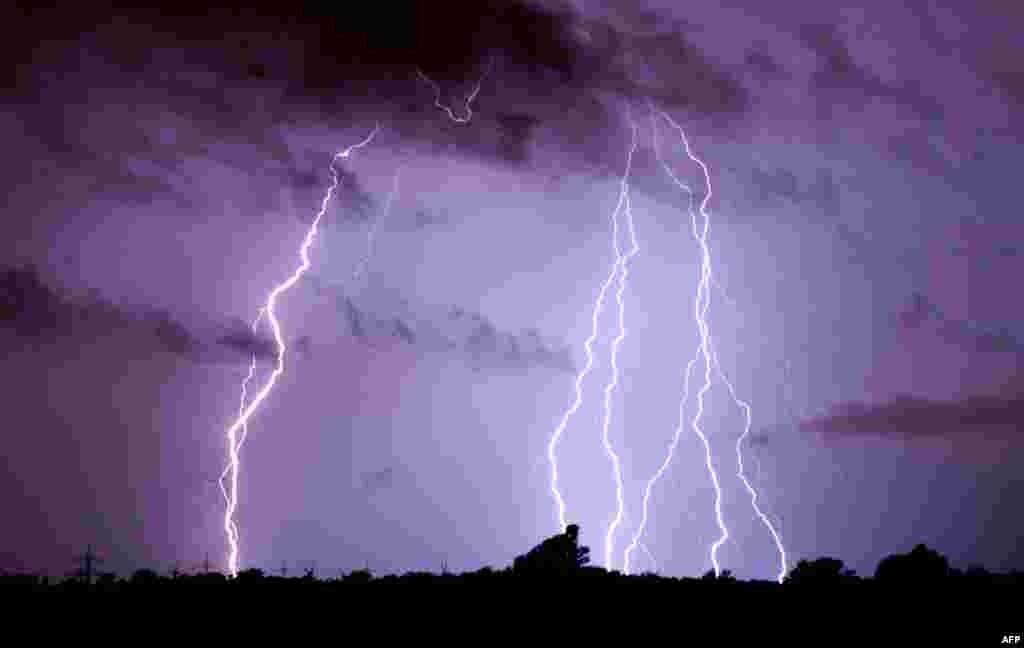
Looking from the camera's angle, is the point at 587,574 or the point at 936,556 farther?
the point at 936,556

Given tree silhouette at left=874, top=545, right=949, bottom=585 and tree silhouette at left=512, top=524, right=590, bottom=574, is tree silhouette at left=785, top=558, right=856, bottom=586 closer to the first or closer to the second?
tree silhouette at left=874, top=545, right=949, bottom=585

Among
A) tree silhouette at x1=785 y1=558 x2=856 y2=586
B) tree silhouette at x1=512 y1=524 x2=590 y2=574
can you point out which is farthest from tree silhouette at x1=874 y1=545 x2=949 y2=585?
tree silhouette at x1=512 y1=524 x2=590 y2=574

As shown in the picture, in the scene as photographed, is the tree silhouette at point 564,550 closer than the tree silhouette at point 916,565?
No

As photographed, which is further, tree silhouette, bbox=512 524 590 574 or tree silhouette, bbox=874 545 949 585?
tree silhouette, bbox=512 524 590 574

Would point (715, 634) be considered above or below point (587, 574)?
below

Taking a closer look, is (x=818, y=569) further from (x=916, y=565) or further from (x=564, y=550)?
(x=564, y=550)

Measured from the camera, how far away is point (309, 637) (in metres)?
7.68

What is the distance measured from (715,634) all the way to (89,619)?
18.0 ft

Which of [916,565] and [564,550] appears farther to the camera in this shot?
[564,550]

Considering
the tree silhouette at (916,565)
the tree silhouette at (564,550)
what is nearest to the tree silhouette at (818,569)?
the tree silhouette at (916,565)

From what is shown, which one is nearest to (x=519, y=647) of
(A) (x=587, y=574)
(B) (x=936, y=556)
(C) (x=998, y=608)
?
(A) (x=587, y=574)

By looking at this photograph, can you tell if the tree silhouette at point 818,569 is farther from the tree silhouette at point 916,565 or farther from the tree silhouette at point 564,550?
the tree silhouette at point 564,550

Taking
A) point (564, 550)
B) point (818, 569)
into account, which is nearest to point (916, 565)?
point (818, 569)

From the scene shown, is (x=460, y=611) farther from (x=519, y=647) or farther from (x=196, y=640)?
(x=196, y=640)
